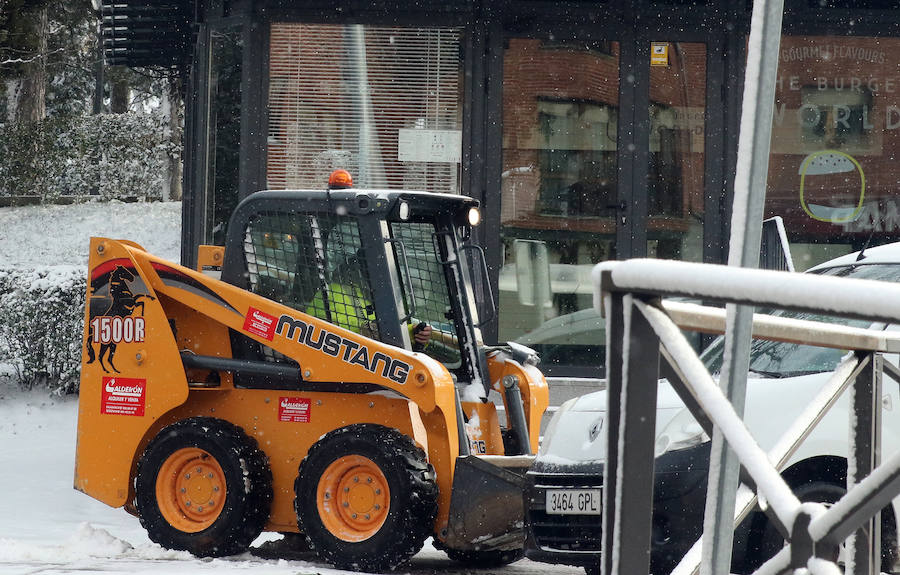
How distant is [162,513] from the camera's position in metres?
6.73

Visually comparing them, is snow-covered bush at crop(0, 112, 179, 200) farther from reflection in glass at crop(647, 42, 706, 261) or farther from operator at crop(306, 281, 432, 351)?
operator at crop(306, 281, 432, 351)

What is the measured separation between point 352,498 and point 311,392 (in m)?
0.68

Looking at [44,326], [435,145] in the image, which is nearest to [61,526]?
[435,145]

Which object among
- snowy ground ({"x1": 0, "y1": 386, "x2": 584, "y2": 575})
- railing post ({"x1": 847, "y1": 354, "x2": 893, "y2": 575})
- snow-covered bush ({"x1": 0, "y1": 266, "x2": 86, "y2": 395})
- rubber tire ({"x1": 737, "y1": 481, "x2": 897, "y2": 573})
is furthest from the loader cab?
snow-covered bush ({"x1": 0, "y1": 266, "x2": 86, "y2": 395})

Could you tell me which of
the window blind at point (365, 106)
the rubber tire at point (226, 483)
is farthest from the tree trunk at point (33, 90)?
the rubber tire at point (226, 483)

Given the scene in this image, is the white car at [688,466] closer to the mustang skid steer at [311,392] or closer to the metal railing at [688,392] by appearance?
the mustang skid steer at [311,392]

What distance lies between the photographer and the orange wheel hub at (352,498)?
6.30 meters

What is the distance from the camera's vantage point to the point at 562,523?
218 inches

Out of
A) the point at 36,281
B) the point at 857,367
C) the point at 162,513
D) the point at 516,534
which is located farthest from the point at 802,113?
the point at 857,367

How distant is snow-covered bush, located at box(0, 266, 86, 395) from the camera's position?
12523mm

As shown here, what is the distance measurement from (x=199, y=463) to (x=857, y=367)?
4892mm

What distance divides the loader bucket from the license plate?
2.00 ft

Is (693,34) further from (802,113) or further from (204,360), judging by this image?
(204,360)

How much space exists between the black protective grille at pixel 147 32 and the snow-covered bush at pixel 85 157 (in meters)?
6.92
